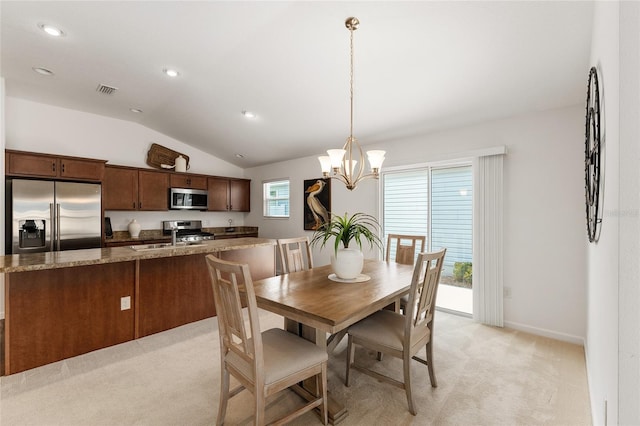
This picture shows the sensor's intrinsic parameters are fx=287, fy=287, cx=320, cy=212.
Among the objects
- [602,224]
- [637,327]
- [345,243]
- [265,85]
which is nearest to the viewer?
[637,327]

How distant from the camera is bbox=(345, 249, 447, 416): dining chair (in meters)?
1.86

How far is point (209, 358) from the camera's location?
2600 millimetres

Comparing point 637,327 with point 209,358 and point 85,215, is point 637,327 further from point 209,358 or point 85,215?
point 85,215

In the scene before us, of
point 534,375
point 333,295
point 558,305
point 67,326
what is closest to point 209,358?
point 67,326

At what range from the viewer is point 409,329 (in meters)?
1.87

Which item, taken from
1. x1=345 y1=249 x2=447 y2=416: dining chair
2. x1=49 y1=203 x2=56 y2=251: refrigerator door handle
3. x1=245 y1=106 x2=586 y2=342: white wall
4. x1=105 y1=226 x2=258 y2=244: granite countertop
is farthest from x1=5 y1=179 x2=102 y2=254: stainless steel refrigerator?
x1=245 y1=106 x2=586 y2=342: white wall

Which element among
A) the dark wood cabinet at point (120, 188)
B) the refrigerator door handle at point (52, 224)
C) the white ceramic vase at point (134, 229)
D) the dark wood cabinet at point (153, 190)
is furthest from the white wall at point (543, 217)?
the refrigerator door handle at point (52, 224)

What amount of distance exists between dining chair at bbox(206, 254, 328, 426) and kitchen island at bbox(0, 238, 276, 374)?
1.59m

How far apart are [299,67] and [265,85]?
592 millimetres

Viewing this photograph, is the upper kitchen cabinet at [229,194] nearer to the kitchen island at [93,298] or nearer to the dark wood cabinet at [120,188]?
the dark wood cabinet at [120,188]

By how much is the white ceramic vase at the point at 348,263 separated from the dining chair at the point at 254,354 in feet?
2.17

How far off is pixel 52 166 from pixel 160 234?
6.44ft

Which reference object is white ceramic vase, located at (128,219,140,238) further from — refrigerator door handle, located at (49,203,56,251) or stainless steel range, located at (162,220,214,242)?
refrigerator door handle, located at (49,203,56,251)

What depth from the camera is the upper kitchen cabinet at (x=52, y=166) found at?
140 inches
